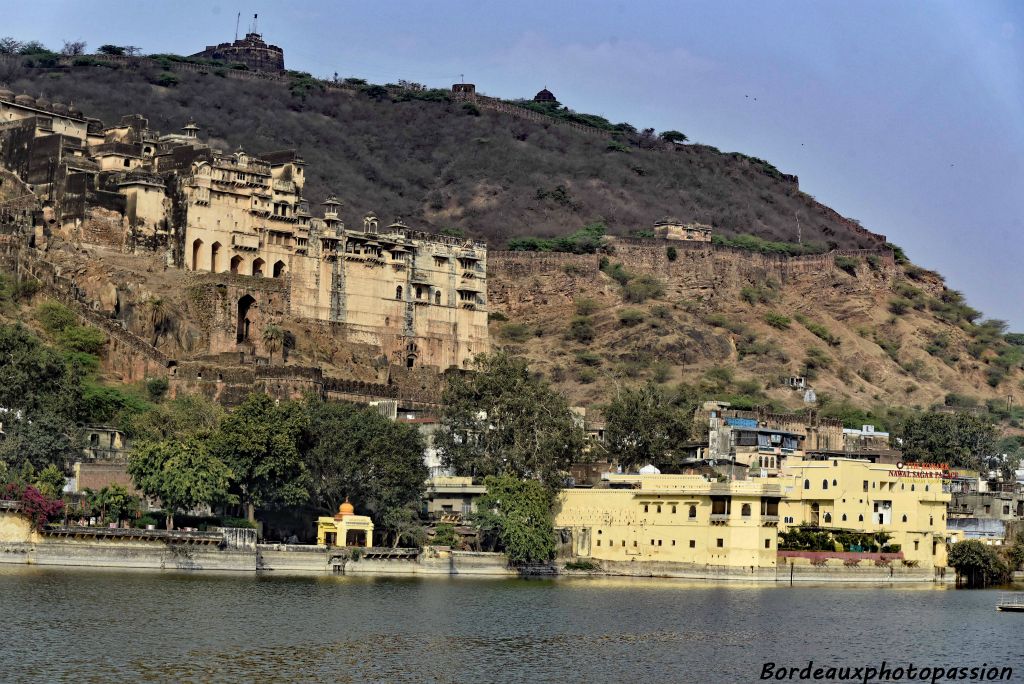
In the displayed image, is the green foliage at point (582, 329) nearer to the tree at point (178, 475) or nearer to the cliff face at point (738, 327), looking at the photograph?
the cliff face at point (738, 327)

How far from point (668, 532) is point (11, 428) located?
85.9ft

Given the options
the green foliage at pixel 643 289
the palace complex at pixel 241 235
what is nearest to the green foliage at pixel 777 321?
the green foliage at pixel 643 289

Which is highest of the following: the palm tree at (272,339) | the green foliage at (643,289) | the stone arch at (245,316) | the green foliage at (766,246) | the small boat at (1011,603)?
the green foliage at (766,246)

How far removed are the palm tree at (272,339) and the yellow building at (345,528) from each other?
18.5m

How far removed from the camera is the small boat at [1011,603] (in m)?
72.6

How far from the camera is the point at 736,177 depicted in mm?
174250

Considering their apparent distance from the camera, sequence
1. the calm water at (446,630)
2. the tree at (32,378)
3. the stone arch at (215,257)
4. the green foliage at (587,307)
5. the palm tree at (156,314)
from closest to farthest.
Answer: the calm water at (446,630)
the tree at (32,378)
the palm tree at (156,314)
the stone arch at (215,257)
the green foliage at (587,307)

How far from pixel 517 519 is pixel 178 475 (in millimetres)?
13302

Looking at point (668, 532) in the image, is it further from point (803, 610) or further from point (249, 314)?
point (249, 314)

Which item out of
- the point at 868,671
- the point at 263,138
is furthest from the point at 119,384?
the point at 263,138

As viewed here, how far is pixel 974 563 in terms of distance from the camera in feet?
286

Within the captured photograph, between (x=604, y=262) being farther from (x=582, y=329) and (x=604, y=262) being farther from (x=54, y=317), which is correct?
(x=54, y=317)

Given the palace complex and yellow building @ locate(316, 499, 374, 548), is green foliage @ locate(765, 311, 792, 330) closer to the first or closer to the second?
the palace complex

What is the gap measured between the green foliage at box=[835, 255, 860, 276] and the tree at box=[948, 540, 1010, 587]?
55.7 meters
